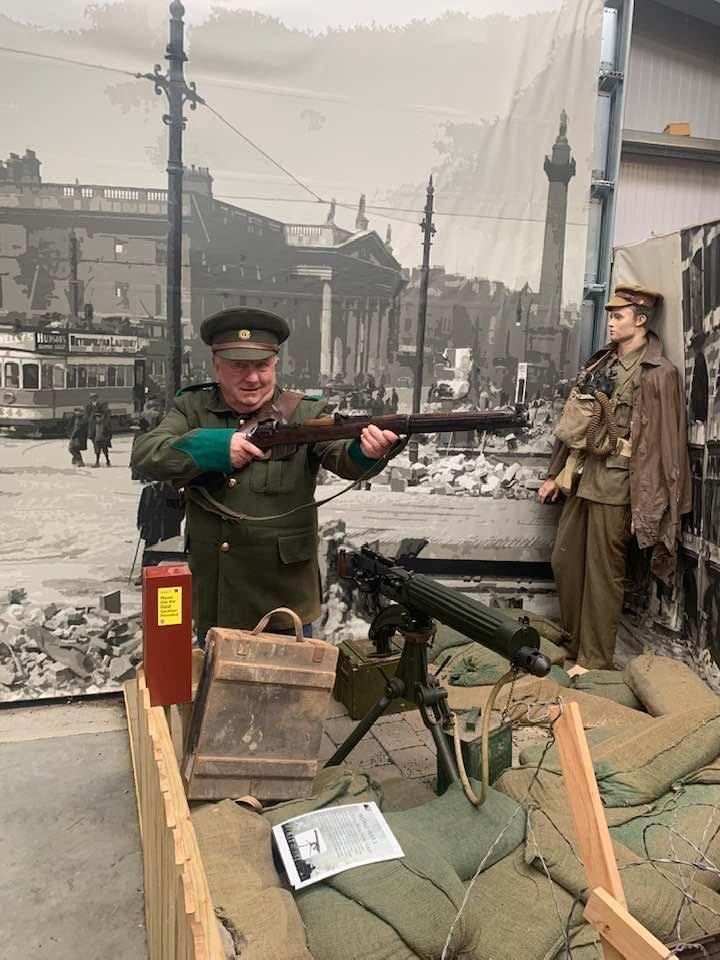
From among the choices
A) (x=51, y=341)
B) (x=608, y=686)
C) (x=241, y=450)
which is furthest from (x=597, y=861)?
(x=51, y=341)

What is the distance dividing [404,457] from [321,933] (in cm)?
279

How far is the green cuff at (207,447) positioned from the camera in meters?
2.52

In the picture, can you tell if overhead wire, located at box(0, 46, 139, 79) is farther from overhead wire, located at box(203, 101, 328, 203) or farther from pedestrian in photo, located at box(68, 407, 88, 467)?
pedestrian in photo, located at box(68, 407, 88, 467)

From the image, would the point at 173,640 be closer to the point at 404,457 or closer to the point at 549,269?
the point at 404,457

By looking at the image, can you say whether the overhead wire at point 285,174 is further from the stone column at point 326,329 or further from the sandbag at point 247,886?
the sandbag at point 247,886

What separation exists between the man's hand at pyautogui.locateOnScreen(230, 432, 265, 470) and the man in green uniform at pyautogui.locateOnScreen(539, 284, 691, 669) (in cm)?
221

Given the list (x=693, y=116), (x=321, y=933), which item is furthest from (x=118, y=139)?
(x=693, y=116)

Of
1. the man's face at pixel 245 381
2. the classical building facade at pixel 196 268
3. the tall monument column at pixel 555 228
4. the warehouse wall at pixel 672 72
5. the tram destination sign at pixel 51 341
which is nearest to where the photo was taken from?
the man's face at pixel 245 381

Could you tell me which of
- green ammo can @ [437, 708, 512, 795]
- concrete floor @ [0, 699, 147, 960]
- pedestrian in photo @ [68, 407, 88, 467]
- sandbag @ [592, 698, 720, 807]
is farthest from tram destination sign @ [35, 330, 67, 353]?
sandbag @ [592, 698, 720, 807]

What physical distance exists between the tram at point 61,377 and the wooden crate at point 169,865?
1831 mm

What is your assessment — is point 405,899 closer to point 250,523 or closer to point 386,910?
point 386,910

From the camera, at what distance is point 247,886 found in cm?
182

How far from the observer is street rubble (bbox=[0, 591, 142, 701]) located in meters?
3.63

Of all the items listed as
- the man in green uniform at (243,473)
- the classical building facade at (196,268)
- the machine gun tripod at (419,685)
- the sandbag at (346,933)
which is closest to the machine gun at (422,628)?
the machine gun tripod at (419,685)
